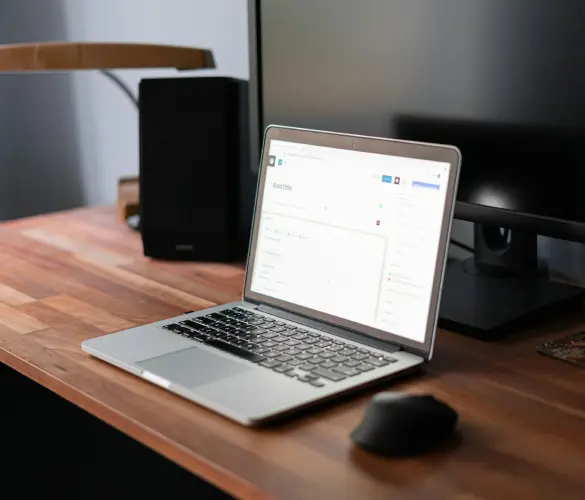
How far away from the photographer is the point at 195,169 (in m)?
1.26

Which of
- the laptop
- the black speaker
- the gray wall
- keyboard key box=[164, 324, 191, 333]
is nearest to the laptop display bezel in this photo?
the laptop

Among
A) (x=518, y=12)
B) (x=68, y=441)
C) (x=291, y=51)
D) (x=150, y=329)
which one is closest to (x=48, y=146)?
(x=68, y=441)

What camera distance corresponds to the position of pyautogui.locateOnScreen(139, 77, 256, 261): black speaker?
4.09ft

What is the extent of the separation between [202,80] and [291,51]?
0.46ft

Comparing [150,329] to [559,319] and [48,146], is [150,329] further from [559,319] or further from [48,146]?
[48,146]

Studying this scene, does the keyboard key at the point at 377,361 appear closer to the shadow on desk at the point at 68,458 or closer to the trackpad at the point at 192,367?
the trackpad at the point at 192,367

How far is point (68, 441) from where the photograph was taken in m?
1.41

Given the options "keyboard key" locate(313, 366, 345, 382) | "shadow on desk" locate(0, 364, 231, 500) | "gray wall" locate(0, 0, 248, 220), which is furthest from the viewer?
"gray wall" locate(0, 0, 248, 220)

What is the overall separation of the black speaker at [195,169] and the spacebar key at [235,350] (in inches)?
14.9

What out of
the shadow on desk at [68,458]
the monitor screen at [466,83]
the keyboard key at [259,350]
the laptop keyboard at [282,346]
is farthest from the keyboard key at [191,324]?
the shadow on desk at [68,458]

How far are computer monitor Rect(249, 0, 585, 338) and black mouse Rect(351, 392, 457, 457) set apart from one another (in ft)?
0.88

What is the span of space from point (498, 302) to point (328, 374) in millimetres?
306

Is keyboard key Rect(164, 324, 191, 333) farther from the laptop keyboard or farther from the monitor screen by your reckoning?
the monitor screen

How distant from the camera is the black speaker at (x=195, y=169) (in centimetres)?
125
